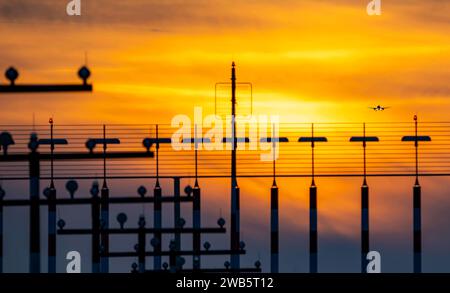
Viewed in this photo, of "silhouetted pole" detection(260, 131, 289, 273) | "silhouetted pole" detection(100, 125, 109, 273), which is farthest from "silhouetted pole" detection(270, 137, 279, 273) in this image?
"silhouetted pole" detection(100, 125, 109, 273)

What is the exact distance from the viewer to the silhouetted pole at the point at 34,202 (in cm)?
6359

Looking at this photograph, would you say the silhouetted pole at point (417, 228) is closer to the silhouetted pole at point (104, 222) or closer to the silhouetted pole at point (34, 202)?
the silhouetted pole at point (104, 222)

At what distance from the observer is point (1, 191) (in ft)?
269

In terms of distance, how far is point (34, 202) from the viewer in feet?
224

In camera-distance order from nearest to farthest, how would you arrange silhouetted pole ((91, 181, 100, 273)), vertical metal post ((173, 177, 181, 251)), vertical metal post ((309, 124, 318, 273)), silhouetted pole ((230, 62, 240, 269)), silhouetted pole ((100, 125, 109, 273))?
silhouetted pole ((91, 181, 100, 273)), silhouetted pole ((100, 125, 109, 273)), silhouetted pole ((230, 62, 240, 269)), vertical metal post ((173, 177, 181, 251)), vertical metal post ((309, 124, 318, 273))

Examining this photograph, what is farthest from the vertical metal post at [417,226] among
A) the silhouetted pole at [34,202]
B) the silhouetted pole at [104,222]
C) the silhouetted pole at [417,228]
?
the silhouetted pole at [34,202]

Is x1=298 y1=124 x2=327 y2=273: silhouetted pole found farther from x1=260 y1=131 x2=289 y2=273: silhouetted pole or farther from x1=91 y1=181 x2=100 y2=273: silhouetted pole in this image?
x1=91 y1=181 x2=100 y2=273: silhouetted pole

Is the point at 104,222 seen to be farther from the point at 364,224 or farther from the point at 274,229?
the point at 364,224

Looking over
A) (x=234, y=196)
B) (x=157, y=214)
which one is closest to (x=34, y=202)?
(x=234, y=196)

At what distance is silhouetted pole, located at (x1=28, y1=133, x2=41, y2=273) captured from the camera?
63594mm

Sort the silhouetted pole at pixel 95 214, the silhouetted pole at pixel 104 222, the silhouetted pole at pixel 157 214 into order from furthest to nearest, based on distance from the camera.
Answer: the silhouetted pole at pixel 157 214, the silhouetted pole at pixel 104 222, the silhouetted pole at pixel 95 214
